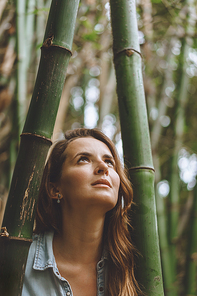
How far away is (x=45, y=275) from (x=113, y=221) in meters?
0.28

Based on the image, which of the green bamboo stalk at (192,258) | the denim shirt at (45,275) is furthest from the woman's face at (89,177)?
the green bamboo stalk at (192,258)

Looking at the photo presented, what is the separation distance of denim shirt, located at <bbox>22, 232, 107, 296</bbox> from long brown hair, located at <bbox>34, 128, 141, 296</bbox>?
0.03 m

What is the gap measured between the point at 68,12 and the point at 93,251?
727 mm

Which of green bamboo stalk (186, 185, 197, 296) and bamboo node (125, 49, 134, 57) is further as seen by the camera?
green bamboo stalk (186, 185, 197, 296)

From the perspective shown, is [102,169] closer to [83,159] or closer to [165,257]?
[83,159]

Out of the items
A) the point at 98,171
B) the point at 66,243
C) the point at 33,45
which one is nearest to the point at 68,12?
the point at 98,171

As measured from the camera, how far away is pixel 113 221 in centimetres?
103

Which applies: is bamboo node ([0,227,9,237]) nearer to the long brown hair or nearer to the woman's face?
the woman's face

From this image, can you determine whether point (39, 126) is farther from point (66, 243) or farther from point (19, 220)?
point (66, 243)

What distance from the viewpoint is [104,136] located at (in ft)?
3.63

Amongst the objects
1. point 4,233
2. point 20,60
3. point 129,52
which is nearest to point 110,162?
point 129,52

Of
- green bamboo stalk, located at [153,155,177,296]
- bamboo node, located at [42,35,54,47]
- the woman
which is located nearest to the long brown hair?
the woman

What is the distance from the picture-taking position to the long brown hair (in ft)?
3.00

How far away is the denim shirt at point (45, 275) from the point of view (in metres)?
0.88
